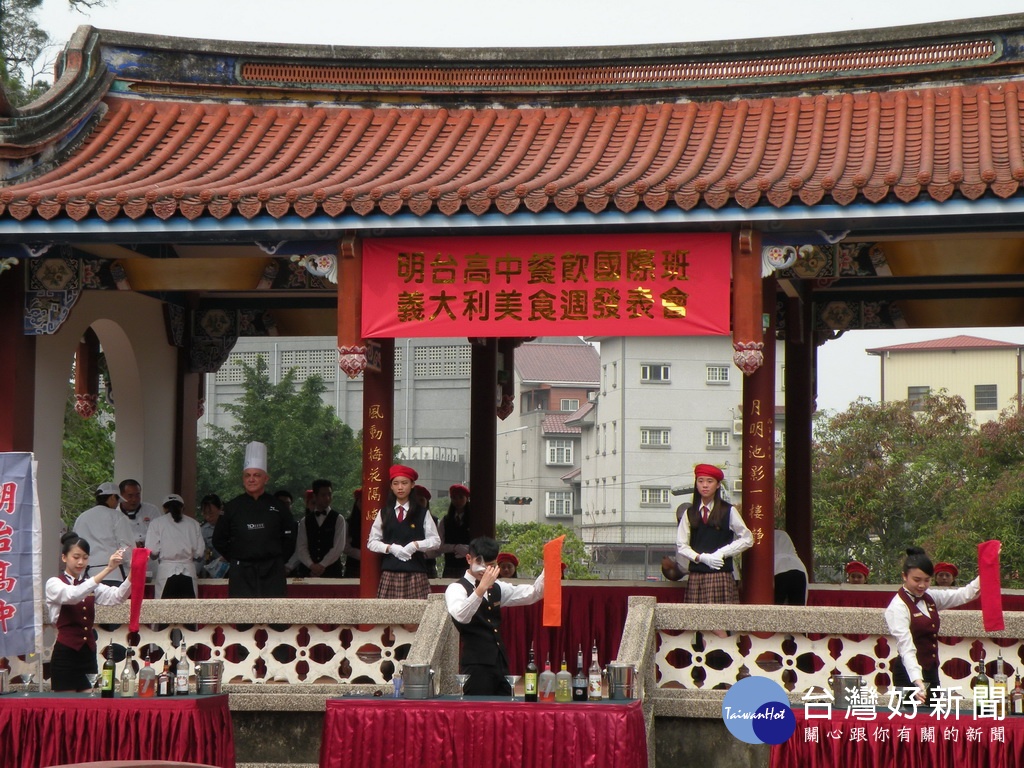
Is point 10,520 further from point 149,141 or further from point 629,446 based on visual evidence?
point 629,446

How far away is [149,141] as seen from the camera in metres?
11.8

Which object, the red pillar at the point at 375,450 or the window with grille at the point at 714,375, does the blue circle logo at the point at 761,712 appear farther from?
the window with grille at the point at 714,375

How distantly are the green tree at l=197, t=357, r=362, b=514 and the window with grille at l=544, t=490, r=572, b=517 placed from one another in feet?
47.5

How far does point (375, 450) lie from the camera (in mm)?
10711

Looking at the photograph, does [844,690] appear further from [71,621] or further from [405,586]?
[71,621]

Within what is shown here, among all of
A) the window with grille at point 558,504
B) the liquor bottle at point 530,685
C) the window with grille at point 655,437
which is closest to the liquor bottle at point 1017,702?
the liquor bottle at point 530,685

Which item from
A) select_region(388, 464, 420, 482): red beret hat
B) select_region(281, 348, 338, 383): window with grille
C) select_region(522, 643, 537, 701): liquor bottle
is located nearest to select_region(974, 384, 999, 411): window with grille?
select_region(281, 348, 338, 383): window with grille

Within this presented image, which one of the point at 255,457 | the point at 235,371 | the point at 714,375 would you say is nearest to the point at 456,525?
the point at 255,457

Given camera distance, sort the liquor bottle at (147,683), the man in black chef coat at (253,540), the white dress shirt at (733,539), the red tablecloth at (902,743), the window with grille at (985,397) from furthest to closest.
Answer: the window with grille at (985,397) < the man in black chef coat at (253,540) < the white dress shirt at (733,539) < the liquor bottle at (147,683) < the red tablecloth at (902,743)

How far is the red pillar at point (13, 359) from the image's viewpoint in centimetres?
1095

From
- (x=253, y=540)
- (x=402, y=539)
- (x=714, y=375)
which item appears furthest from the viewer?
(x=714, y=375)

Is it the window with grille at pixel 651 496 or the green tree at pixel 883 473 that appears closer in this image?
the green tree at pixel 883 473

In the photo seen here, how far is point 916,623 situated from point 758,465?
251 cm

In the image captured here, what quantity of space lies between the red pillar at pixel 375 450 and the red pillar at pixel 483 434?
9.73ft
